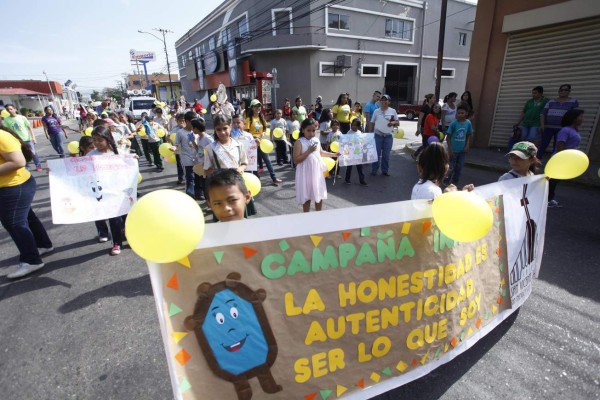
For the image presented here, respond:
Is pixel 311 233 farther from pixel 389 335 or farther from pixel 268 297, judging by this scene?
pixel 389 335

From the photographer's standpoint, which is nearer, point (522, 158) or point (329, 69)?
point (522, 158)

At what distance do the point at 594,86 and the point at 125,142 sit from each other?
11065mm

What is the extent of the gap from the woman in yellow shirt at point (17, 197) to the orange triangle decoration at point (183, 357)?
9.67 ft

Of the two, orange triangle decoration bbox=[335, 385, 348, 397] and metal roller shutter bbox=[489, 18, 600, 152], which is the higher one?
metal roller shutter bbox=[489, 18, 600, 152]

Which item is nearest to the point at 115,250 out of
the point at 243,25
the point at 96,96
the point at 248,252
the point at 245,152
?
the point at 245,152

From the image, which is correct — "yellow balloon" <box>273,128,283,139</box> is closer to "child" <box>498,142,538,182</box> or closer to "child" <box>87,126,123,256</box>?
"child" <box>87,126,123,256</box>

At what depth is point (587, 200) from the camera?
5.29 metres

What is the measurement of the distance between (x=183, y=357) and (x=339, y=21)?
2562 centimetres

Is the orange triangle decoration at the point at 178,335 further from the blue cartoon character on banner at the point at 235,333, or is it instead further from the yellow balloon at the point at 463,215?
the yellow balloon at the point at 463,215

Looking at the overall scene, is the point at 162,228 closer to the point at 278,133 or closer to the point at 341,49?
the point at 278,133

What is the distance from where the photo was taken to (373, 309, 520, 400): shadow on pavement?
1.97 meters

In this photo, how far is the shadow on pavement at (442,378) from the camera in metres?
1.97

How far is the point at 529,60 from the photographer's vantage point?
8609 millimetres

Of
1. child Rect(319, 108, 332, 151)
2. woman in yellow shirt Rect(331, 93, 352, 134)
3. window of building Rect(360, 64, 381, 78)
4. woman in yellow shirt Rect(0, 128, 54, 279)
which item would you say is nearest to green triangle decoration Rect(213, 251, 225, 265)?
woman in yellow shirt Rect(0, 128, 54, 279)
